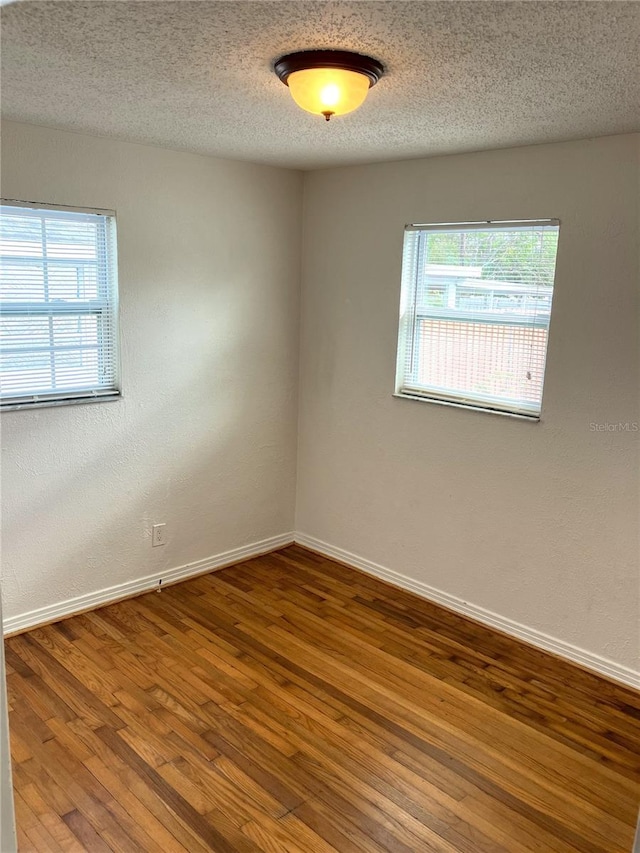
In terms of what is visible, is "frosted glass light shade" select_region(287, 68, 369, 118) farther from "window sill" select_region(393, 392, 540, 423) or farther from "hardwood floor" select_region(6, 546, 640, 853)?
"hardwood floor" select_region(6, 546, 640, 853)

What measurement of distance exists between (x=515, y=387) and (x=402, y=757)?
1.79 meters

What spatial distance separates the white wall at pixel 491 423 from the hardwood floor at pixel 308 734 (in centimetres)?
34

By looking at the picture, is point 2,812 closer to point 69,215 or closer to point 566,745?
point 566,745

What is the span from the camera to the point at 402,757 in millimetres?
2590

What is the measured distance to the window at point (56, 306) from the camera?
3178mm

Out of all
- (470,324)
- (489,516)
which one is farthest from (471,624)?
(470,324)

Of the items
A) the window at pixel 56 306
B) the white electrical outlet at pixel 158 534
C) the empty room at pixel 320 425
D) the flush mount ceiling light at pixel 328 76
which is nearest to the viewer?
the flush mount ceiling light at pixel 328 76

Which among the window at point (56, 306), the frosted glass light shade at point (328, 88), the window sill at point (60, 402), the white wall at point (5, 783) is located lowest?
the white wall at point (5, 783)

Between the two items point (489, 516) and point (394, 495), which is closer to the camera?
point (489, 516)

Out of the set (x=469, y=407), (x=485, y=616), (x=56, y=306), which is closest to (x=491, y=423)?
(x=469, y=407)
